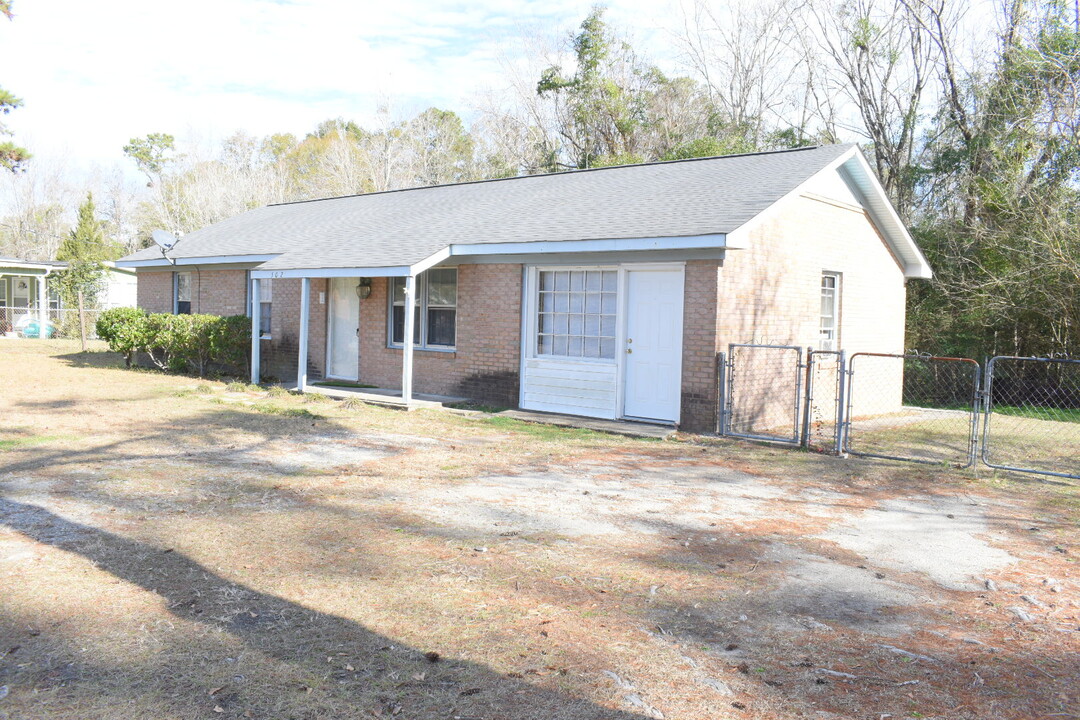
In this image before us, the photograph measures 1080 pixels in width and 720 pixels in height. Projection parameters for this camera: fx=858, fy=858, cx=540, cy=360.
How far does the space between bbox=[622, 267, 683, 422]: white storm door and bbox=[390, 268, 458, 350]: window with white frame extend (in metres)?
3.53

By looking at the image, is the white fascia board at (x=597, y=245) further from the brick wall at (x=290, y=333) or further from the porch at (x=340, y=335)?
the brick wall at (x=290, y=333)

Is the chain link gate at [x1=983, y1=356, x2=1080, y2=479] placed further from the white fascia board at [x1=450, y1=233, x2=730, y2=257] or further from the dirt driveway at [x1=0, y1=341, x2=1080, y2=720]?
the white fascia board at [x1=450, y1=233, x2=730, y2=257]

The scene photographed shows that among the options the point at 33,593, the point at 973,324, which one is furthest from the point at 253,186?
the point at 33,593

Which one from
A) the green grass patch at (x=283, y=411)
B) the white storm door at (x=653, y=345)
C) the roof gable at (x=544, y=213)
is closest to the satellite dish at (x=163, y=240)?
the roof gable at (x=544, y=213)

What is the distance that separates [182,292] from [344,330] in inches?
281

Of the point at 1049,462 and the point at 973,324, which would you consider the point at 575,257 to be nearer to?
the point at 1049,462

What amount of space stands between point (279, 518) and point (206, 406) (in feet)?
24.5

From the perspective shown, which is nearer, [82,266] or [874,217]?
[874,217]

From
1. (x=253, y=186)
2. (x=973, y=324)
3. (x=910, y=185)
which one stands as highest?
(x=253, y=186)

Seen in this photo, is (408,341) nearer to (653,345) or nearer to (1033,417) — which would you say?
(653,345)

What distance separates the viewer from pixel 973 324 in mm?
20766

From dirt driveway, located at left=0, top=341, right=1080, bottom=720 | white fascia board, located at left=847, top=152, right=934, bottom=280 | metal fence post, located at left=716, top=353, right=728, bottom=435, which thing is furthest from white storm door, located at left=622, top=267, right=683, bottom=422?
white fascia board, located at left=847, top=152, right=934, bottom=280

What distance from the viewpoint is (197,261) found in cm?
2005

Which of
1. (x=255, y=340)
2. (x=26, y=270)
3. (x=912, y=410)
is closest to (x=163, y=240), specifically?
(x=255, y=340)
